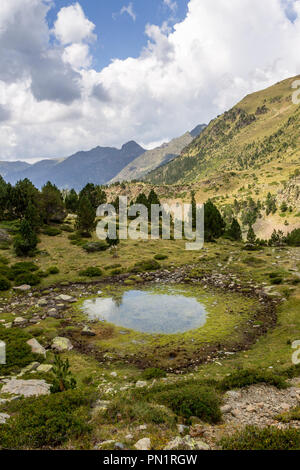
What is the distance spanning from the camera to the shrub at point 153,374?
13645mm

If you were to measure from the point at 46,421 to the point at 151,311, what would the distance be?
654 inches

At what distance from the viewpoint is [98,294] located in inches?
1174

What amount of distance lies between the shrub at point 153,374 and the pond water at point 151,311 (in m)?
5.92

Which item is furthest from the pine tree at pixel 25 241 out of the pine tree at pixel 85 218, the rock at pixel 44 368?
the rock at pixel 44 368

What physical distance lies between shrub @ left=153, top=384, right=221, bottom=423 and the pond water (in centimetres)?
942

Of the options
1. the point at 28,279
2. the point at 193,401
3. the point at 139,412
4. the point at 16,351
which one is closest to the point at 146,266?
the point at 28,279

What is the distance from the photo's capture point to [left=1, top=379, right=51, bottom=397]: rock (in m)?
11.5

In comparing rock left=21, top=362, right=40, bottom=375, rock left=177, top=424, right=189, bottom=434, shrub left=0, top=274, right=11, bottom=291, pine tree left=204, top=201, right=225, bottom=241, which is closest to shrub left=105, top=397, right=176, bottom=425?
rock left=177, top=424, right=189, bottom=434

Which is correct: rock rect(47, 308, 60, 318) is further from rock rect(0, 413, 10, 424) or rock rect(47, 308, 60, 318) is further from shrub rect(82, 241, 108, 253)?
shrub rect(82, 241, 108, 253)

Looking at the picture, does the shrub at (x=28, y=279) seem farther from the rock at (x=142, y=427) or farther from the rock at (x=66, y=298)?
the rock at (x=142, y=427)

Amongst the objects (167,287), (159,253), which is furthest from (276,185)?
(167,287)

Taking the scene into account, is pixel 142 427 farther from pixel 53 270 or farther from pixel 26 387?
pixel 53 270

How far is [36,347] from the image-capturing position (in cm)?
1659

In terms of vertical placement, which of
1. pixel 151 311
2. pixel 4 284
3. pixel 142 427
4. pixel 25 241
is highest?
pixel 25 241
